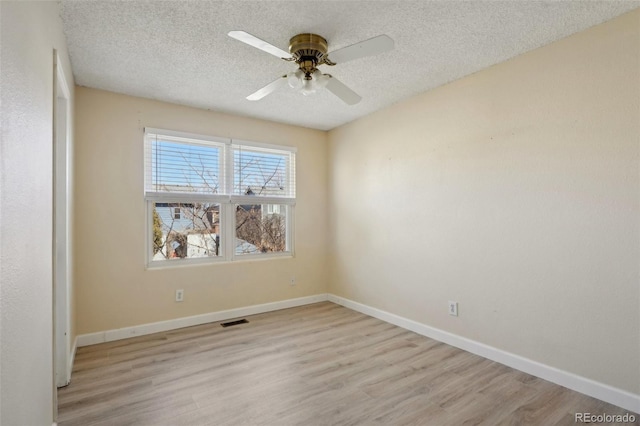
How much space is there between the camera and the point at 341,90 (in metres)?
2.47

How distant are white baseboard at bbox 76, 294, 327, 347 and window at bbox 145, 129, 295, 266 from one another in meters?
0.64

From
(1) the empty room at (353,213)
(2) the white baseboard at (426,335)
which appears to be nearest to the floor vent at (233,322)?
(1) the empty room at (353,213)

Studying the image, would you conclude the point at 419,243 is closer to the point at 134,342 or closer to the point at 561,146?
the point at 561,146

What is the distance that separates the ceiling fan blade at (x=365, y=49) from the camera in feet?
6.10

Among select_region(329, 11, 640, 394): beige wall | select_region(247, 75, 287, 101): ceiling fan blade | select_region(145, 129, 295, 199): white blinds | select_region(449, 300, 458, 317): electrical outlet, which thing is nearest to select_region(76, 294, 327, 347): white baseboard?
select_region(329, 11, 640, 394): beige wall

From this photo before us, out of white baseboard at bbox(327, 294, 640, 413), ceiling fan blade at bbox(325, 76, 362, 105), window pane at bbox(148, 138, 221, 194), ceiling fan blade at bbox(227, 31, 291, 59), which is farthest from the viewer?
window pane at bbox(148, 138, 221, 194)

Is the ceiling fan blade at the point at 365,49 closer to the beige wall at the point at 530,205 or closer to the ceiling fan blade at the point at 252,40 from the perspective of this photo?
the ceiling fan blade at the point at 252,40

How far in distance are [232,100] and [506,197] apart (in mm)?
2871

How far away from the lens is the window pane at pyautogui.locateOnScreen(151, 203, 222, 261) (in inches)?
142

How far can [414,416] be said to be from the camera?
2006mm

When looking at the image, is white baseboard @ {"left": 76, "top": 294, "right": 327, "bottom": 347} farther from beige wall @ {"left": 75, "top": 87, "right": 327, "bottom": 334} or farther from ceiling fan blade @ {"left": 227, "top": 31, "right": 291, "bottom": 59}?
ceiling fan blade @ {"left": 227, "top": 31, "right": 291, "bottom": 59}

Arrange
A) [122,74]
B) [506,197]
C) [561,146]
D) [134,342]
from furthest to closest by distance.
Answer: [134,342], [122,74], [506,197], [561,146]

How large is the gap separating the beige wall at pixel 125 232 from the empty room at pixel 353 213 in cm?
2

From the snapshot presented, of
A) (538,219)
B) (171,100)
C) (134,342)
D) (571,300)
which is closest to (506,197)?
(538,219)
